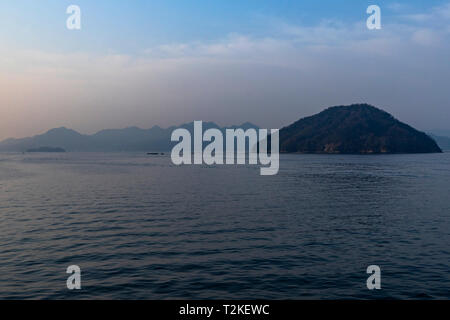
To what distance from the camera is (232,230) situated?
32.9m

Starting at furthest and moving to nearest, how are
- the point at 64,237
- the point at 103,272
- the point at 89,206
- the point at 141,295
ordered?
the point at 89,206 < the point at 64,237 < the point at 103,272 < the point at 141,295

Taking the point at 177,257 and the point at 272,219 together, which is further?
the point at 272,219

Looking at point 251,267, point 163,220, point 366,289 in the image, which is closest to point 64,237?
point 163,220

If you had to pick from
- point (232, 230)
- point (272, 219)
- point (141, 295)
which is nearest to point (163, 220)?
point (232, 230)

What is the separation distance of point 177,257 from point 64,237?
479 inches

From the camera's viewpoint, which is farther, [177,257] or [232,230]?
[232,230]

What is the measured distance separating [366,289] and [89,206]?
129ft
